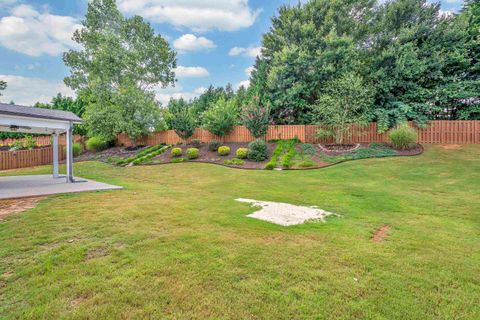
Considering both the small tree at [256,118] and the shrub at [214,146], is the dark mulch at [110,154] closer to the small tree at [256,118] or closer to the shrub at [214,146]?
the shrub at [214,146]

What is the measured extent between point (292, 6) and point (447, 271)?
23.9 metres

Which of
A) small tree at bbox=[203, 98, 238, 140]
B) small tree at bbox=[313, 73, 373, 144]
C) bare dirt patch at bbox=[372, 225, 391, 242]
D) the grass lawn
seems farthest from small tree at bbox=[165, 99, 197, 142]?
bare dirt patch at bbox=[372, 225, 391, 242]

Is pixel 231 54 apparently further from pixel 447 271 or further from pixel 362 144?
pixel 447 271

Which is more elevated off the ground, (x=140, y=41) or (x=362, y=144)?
(x=140, y=41)

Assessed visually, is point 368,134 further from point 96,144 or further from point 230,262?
point 96,144

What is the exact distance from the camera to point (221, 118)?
61.1ft

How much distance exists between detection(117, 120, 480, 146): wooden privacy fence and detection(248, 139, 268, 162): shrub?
3.80 metres

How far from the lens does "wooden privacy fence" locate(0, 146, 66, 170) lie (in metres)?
16.5

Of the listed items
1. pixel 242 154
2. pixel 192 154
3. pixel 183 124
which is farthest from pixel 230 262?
pixel 183 124

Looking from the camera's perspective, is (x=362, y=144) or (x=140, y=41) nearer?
(x=362, y=144)

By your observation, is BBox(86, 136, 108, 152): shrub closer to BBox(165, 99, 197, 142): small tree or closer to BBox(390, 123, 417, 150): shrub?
BBox(165, 99, 197, 142): small tree

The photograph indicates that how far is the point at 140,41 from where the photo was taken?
2130cm

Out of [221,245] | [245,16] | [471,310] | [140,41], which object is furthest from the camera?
[140,41]

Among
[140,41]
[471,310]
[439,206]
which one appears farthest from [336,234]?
[140,41]
